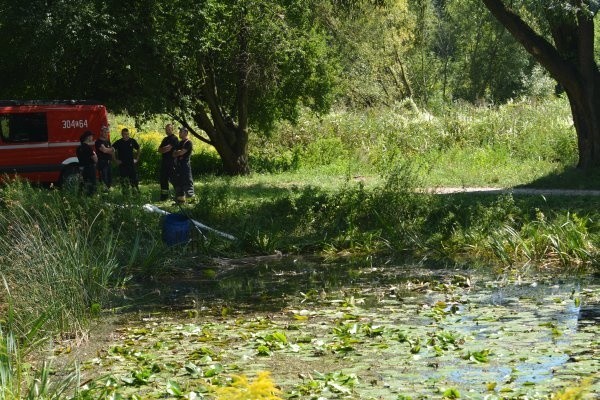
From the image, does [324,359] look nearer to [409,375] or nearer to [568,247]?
[409,375]

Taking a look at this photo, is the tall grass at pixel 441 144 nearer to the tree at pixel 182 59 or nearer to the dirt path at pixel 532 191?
the dirt path at pixel 532 191

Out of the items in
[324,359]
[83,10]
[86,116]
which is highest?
[83,10]

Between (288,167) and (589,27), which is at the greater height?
(589,27)

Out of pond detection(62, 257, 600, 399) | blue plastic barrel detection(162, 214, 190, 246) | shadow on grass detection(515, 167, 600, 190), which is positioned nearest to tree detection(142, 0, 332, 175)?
shadow on grass detection(515, 167, 600, 190)

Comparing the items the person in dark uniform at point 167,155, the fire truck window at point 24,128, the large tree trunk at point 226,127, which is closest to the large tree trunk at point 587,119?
the person in dark uniform at point 167,155

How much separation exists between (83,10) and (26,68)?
10.6 ft

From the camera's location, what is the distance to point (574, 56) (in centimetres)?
2112

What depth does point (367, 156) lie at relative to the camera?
29.6m

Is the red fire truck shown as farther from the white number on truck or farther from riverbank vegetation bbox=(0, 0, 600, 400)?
riverbank vegetation bbox=(0, 0, 600, 400)

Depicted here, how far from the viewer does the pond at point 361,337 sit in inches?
323

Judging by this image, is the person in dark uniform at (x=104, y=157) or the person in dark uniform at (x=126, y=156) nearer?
the person in dark uniform at (x=104, y=157)

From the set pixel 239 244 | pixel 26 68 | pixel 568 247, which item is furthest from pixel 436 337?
pixel 26 68

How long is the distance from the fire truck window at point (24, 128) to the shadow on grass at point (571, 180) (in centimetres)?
1103

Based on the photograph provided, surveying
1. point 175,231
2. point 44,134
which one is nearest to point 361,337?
point 175,231
